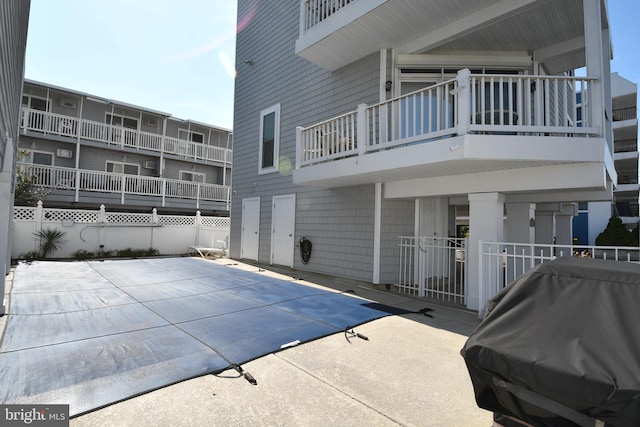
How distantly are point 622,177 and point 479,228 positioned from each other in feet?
92.3

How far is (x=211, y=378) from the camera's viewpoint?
3.00 meters

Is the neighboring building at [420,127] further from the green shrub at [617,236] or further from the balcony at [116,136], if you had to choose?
the green shrub at [617,236]

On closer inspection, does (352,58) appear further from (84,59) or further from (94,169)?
(94,169)

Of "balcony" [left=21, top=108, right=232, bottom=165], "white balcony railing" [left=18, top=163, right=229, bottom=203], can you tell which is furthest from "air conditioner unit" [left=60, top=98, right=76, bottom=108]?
"white balcony railing" [left=18, top=163, right=229, bottom=203]

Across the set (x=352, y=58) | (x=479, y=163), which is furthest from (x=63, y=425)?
(x=352, y=58)

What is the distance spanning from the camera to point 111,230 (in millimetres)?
12562

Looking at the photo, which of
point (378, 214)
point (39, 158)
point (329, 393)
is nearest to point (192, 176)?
point (39, 158)

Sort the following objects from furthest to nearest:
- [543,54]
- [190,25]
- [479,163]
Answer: [190,25] → [543,54] → [479,163]

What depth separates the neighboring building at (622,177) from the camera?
22.4 meters

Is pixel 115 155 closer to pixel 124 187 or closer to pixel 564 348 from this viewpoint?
pixel 124 187

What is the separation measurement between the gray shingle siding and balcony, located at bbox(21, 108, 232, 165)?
7.46 m

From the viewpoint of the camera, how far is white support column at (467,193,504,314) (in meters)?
5.63

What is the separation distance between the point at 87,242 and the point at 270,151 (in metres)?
7.75

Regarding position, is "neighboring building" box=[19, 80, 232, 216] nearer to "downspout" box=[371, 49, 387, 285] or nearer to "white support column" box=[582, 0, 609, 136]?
"downspout" box=[371, 49, 387, 285]
